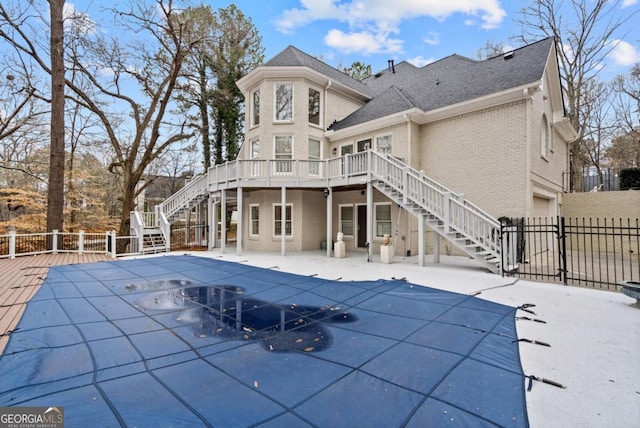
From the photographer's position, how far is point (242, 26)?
20.4 m

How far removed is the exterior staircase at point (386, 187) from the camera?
812 centimetres

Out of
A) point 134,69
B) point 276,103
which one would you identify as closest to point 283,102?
point 276,103

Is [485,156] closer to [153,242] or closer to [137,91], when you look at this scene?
[153,242]

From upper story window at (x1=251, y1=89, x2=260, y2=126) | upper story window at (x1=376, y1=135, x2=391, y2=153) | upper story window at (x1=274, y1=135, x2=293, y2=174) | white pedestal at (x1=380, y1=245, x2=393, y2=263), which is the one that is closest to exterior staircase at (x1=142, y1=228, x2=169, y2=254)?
upper story window at (x1=274, y1=135, x2=293, y2=174)

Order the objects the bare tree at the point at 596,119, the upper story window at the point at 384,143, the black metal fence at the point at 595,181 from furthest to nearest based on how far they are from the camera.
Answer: the bare tree at the point at 596,119 → the black metal fence at the point at 595,181 → the upper story window at the point at 384,143

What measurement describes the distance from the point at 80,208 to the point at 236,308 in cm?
2195

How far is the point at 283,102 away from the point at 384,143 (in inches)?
204

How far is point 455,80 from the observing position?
12156mm

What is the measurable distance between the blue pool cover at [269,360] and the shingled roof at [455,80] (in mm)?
8351

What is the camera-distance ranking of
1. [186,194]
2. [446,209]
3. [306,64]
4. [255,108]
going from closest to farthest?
[446,209]
[306,64]
[255,108]
[186,194]

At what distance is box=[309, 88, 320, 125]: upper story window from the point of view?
45.9ft

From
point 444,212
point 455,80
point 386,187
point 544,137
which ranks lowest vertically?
point 444,212

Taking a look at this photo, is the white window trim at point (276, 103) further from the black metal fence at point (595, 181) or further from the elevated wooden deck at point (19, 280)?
the black metal fence at point (595, 181)

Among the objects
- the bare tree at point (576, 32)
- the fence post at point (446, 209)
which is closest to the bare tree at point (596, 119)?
the bare tree at point (576, 32)
